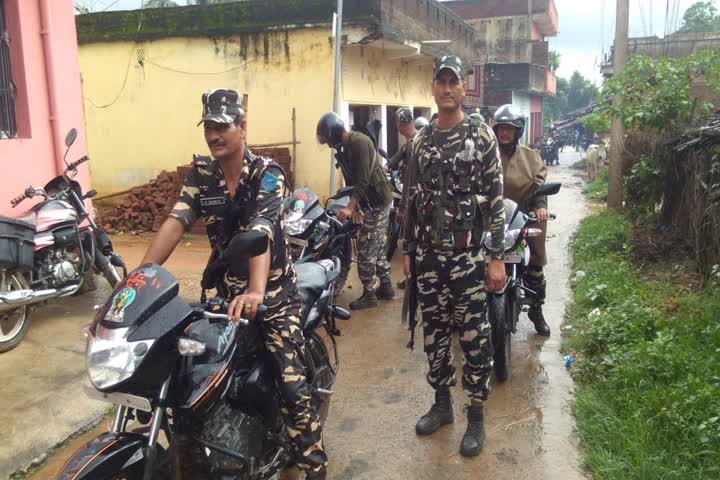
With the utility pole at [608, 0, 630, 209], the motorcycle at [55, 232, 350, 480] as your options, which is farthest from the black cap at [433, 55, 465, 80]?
the utility pole at [608, 0, 630, 209]

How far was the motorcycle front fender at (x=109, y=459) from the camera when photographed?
191cm

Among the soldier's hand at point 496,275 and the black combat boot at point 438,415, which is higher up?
the soldier's hand at point 496,275

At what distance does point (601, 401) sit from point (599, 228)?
556 cm

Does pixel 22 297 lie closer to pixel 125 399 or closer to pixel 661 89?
pixel 125 399

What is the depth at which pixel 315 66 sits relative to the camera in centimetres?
970

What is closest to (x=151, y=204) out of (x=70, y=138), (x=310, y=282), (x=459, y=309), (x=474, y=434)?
(x=70, y=138)

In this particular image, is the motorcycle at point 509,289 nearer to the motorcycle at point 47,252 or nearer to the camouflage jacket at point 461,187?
the camouflage jacket at point 461,187

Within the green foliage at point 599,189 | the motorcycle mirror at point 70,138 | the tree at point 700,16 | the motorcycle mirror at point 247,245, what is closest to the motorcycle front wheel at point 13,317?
the motorcycle mirror at point 70,138

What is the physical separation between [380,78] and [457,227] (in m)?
9.44

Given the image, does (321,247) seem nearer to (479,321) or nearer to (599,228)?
(479,321)

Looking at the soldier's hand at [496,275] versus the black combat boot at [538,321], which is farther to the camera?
the black combat boot at [538,321]

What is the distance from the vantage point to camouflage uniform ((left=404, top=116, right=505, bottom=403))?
3172 mm

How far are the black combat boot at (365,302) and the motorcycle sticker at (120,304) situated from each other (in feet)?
13.1

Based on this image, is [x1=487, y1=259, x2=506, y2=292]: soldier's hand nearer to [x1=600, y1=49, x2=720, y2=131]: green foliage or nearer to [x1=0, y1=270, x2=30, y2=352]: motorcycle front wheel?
[x1=0, y1=270, x2=30, y2=352]: motorcycle front wheel
